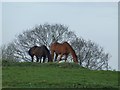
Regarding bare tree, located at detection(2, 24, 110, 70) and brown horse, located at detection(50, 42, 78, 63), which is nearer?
brown horse, located at detection(50, 42, 78, 63)

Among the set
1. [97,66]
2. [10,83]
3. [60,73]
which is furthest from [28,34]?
[10,83]

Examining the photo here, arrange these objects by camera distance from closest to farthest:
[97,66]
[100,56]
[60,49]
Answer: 1. [60,49]
2. [97,66]
3. [100,56]

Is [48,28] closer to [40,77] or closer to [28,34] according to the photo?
[28,34]

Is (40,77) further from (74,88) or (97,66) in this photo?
(97,66)

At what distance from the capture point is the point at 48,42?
42.9 metres

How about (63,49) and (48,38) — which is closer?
(63,49)

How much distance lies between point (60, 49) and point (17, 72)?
10142mm

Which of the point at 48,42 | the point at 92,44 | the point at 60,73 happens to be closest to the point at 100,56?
the point at 92,44

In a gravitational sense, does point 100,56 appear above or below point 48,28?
below

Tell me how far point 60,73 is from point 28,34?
28.1 m

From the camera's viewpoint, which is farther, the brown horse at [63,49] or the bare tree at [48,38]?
the bare tree at [48,38]

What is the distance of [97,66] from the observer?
4206 cm

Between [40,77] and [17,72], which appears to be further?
[17,72]

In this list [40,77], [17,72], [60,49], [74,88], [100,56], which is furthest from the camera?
[100,56]
